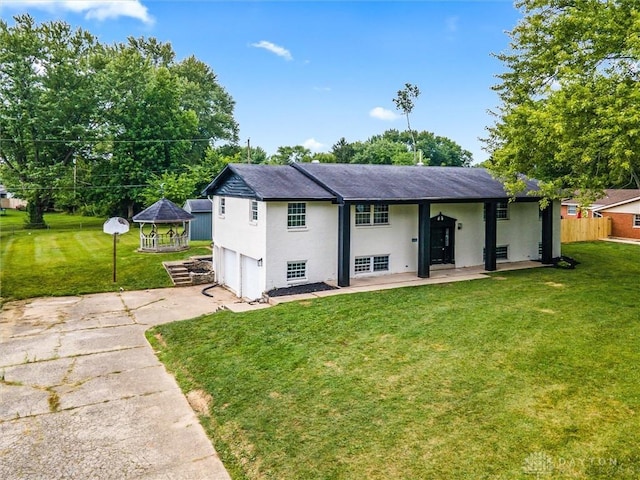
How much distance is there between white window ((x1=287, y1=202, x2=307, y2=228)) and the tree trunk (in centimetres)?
3093

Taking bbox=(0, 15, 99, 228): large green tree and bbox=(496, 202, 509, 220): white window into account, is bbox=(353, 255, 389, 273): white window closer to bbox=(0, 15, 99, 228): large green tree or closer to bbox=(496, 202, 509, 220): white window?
bbox=(496, 202, 509, 220): white window

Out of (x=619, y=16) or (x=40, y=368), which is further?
(x=619, y=16)

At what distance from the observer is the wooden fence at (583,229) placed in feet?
93.1

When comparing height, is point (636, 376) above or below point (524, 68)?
below

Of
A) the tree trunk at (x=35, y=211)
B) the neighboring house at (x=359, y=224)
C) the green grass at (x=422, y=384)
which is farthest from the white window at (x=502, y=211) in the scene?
the tree trunk at (x=35, y=211)

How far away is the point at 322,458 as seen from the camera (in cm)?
618

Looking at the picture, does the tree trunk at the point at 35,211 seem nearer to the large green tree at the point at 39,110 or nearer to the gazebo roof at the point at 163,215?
the large green tree at the point at 39,110

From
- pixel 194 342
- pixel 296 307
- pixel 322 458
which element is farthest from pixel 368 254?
pixel 322 458

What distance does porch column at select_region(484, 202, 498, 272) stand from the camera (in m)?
18.8

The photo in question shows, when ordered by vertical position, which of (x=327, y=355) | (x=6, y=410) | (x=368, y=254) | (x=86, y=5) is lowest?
(x=6, y=410)

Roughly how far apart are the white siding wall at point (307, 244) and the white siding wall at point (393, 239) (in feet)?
2.86

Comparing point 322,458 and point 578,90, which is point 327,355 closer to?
point 322,458

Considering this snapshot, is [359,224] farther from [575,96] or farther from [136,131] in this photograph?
[136,131]

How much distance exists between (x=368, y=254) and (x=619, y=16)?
10726 mm
